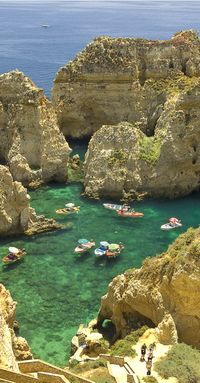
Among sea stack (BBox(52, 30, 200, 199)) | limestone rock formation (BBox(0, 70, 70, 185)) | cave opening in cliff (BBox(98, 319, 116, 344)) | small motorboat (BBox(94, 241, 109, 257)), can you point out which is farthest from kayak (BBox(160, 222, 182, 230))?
cave opening in cliff (BBox(98, 319, 116, 344))

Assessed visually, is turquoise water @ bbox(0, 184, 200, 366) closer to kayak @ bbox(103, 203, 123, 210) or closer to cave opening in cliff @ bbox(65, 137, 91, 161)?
kayak @ bbox(103, 203, 123, 210)

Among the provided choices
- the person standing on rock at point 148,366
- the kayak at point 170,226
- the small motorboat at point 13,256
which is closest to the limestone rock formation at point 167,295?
the person standing on rock at point 148,366

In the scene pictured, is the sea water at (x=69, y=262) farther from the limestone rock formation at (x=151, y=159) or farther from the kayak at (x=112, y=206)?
the limestone rock formation at (x=151, y=159)

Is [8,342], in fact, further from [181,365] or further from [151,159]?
[151,159]

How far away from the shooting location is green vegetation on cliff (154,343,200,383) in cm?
2445

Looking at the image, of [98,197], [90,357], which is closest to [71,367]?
A: [90,357]

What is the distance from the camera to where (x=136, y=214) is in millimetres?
52656

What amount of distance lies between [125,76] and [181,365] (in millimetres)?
51793

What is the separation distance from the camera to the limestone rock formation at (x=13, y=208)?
46.6 meters

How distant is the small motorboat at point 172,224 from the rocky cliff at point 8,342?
75.5 feet

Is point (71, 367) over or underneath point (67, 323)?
over

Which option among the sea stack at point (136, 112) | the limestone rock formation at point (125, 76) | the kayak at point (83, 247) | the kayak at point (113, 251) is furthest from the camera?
the limestone rock formation at point (125, 76)

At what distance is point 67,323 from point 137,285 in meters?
7.15

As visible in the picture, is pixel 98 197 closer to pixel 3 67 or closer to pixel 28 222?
pixel 28 222
